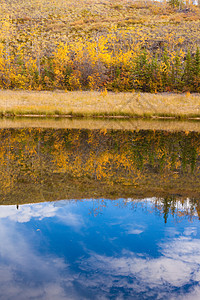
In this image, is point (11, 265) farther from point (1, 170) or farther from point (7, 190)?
point (1, 170)

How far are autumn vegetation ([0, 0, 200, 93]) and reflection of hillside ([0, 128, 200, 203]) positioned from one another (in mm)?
27045

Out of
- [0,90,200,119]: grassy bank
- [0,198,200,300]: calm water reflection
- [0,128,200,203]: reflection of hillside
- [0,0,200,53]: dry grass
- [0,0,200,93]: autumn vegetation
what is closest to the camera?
[0,198,200,300]: calm water reflection

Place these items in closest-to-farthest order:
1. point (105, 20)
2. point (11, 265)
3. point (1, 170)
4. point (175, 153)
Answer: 1. point (11, 265)
2. point (1, 170)
3. point (175, 153)
4. point (105, 20)

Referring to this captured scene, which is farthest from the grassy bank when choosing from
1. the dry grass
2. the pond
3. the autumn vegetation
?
the dry grass

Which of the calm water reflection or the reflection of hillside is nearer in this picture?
the calm water reflection

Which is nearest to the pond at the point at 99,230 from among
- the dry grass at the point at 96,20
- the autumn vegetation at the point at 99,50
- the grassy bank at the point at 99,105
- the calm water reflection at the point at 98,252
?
the calm water reflection at the point at 98,252

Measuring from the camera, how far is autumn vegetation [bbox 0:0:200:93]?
40.8 meters

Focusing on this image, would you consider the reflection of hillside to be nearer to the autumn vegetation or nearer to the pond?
the pond

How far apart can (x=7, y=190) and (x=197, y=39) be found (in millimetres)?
54313

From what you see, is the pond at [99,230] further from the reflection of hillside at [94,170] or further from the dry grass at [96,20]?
the dry grass at [96,20]

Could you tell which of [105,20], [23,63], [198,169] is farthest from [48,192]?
[105,20]

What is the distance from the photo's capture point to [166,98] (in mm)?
33938

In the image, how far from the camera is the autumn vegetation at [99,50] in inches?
1607

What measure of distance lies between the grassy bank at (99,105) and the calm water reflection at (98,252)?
82.6 ft
